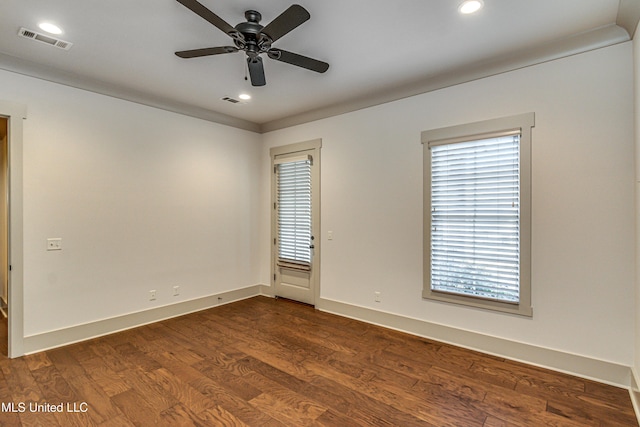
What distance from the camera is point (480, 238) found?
326cm

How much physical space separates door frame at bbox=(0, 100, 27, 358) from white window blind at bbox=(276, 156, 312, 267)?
3.10m

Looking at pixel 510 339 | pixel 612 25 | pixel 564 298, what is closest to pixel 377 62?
pixel 612 25

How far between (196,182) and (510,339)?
14.1ft

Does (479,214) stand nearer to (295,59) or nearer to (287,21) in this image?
(295,59)

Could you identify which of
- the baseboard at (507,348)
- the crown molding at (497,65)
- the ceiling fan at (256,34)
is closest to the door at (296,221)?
the crown molding at (497,65)

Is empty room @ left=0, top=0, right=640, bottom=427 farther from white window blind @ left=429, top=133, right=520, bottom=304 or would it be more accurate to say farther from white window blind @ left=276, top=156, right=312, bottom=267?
white window blind @ left=276, top=156, right=312, bottom=267

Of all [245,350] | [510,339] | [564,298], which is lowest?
[245,350]

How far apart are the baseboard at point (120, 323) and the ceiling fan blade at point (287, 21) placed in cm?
363

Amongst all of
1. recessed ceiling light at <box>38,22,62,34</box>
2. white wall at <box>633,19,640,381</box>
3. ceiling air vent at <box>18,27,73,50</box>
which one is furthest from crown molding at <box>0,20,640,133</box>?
recessed ceiling light at <box>38,22,62,34</box>

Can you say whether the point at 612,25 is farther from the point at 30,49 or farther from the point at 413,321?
the point at 30,49

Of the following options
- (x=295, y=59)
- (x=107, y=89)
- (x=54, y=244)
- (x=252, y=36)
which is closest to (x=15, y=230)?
(x=54, y=244)

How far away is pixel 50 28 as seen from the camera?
260 cm

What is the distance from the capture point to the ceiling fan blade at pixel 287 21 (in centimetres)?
195

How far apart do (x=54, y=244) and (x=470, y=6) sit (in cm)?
445
